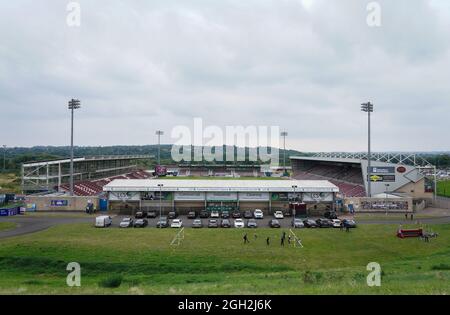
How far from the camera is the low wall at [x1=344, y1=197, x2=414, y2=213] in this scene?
42.0m

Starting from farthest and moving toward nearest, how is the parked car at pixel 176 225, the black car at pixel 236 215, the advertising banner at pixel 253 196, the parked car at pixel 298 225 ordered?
1. the advertising banner at pixel 253 196
2. the black car at pixel 236 215
3. the parked car at pixel 298 225
4. the parked car at pixel 176 225

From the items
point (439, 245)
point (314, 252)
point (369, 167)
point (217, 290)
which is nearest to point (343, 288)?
point (217, 290)

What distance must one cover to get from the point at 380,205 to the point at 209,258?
27890 millimetres

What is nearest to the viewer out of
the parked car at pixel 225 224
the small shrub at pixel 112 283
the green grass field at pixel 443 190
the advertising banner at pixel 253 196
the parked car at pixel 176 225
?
the small shrub at pixel 112 283

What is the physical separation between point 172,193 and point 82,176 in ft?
90.7

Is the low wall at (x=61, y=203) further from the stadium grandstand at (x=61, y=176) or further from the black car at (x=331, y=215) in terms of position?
the black car at (x=331, y=215)

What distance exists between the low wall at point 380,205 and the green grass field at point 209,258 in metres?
11.9

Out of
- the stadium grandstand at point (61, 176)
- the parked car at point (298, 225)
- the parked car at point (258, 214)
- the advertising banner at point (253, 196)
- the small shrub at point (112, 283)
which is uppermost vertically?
the stadium grandstand at point (61, 176)

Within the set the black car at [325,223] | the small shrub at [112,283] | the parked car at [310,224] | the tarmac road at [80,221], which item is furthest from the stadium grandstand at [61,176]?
the small shrub at [112,283]

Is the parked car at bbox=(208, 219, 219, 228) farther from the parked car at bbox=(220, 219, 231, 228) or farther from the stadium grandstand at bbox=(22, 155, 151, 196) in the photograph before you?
the stadium grandstand at bbox=(22, 155, 151, 196)

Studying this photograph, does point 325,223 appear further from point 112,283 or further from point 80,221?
point 80,221

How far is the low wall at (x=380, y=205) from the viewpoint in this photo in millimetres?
42031

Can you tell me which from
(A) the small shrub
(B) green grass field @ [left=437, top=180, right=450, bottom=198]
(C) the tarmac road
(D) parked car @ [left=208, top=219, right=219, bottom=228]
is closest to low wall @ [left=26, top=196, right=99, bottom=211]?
(C) the tarmac road
